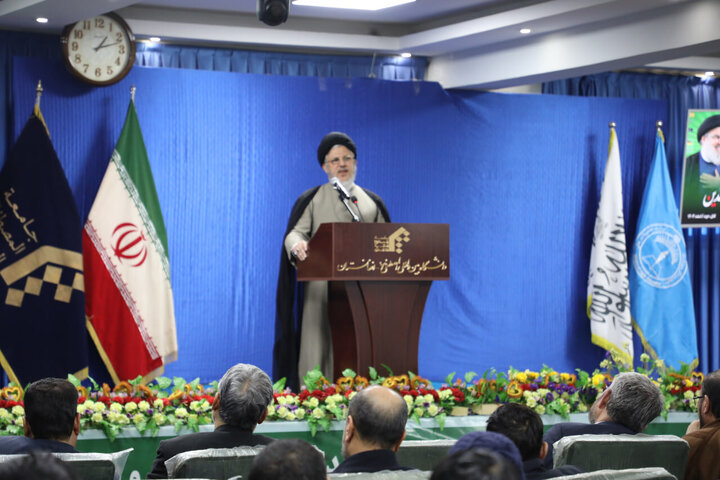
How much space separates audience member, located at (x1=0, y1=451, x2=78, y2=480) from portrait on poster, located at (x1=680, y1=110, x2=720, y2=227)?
7.55 m

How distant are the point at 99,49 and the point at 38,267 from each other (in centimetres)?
159

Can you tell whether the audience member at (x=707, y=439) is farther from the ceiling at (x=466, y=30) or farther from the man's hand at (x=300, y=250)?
the ceiling at (x=466, y=30)

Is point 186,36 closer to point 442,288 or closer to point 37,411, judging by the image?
point 442,288

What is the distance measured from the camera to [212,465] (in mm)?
2453

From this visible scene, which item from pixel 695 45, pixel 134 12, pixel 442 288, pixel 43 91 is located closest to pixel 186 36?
pixel 134 12

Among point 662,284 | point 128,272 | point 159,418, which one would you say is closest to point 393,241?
point 159,418

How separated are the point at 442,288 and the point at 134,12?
326 cm

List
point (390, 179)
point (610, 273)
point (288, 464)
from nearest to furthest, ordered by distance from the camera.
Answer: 1. point (288, 464)
2. point (390, 179)
3. point (610, 273)

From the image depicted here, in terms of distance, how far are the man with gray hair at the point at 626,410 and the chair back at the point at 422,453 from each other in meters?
0.46

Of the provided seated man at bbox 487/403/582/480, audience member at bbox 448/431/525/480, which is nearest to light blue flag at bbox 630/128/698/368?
seated man at bbox 487/403/582/480

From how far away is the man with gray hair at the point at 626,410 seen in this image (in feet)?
10.1

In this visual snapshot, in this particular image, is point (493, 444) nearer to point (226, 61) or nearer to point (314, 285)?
point (314, 285)

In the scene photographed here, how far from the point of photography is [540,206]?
8227 millimetres

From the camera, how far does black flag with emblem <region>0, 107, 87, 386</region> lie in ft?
20.2
